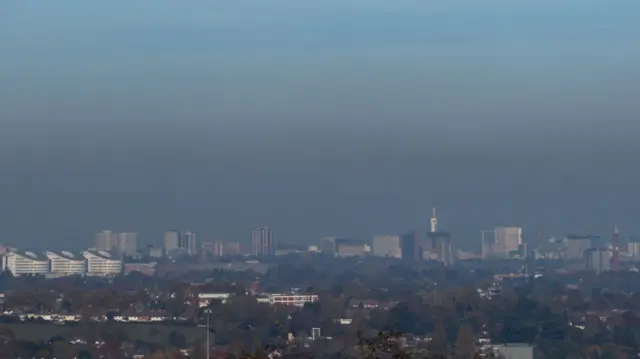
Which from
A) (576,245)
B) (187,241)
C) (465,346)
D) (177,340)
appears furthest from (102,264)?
(465,346)

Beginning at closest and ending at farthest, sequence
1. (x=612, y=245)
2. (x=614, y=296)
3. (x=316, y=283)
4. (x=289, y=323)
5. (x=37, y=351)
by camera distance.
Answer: (x=37, y=351)
(x=289, y=323)
(x=614, y=296)
(x=316, y=283)
(x=612, y=245)

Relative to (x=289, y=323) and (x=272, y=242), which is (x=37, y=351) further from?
(x=272, y=242)

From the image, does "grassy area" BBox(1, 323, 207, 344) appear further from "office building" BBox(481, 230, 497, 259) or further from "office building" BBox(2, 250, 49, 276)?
"office building" BBox(481, 230, 497, 259)

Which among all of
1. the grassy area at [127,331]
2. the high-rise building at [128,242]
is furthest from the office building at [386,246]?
the grassy area at [127,331]

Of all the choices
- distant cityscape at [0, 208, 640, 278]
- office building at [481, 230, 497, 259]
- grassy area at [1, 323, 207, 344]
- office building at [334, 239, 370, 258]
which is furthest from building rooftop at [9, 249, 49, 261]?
grassy area at [1, 323, 207, 344]

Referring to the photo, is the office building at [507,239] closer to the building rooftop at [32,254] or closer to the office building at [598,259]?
the office building at [598,259]

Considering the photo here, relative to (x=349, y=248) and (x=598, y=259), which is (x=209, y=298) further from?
(x=349, y=248)

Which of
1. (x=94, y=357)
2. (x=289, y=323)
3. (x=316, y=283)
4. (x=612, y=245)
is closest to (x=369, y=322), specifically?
(x=289, y=323)
